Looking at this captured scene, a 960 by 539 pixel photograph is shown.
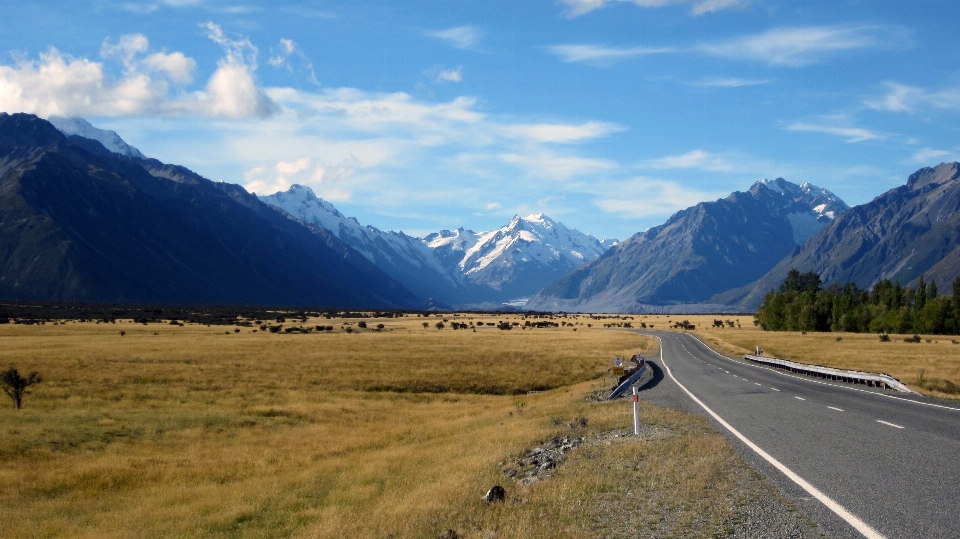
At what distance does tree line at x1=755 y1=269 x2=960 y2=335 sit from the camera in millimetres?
118062

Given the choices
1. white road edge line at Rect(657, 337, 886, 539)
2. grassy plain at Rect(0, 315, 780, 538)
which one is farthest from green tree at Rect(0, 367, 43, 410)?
white road edge line at Rect(657, 337, 886, 539)

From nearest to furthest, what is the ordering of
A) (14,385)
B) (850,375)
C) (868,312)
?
(14,385)
(850,375)
(868,312)

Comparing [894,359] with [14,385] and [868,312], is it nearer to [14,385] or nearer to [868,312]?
[14,385]

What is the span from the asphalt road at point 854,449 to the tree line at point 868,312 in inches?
4058

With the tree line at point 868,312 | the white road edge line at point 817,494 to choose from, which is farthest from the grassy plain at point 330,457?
the tree line at point 868,312

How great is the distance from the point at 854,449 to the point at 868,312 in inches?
4977

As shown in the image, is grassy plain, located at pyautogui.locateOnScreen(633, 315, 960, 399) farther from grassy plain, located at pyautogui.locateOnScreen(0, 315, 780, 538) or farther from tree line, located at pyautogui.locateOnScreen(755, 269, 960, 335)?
tree line, located at pyautogui.locateOnScreen(755, 269, 960, 335)

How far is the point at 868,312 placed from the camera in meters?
126

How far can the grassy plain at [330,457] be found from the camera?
12.5m

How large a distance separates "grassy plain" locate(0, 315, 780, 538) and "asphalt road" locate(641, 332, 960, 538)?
1.07 meters

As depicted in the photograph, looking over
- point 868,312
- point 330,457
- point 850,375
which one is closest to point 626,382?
point 850,375

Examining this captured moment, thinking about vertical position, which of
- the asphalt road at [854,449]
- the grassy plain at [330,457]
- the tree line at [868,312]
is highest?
the tree line at [868,312]

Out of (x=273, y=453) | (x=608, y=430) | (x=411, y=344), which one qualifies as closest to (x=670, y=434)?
(x=608, y=430)

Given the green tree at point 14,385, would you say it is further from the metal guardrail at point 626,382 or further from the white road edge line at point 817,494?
the white road edge line at point 817,494
